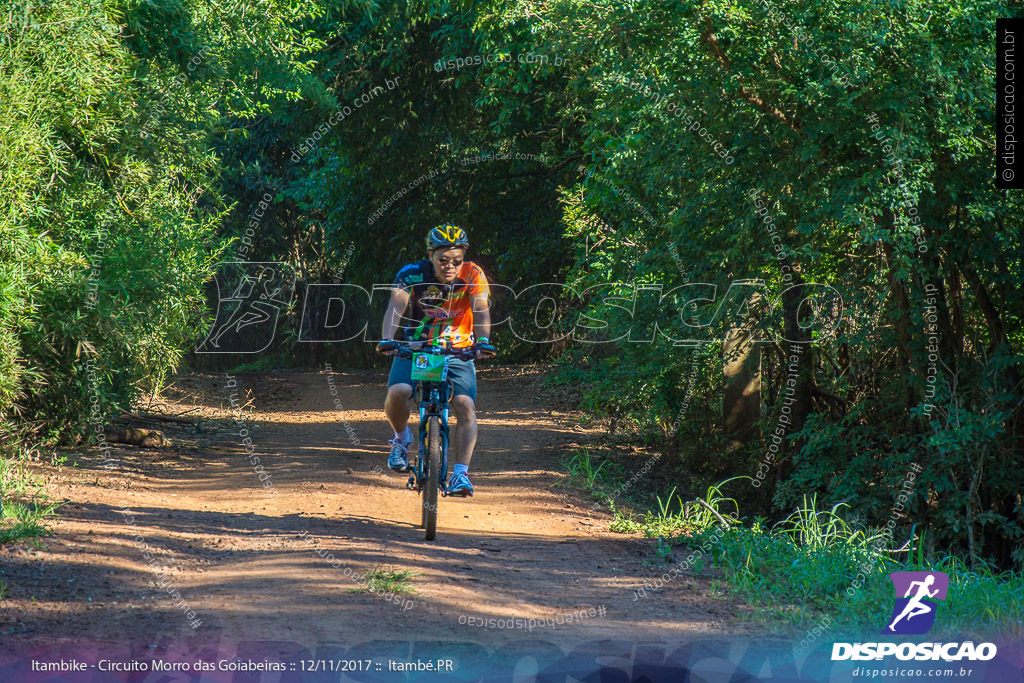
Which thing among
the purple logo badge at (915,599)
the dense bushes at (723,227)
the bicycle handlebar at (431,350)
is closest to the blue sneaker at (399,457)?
the bicycle handlebar at (431,350)

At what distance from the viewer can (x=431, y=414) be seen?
594 cm

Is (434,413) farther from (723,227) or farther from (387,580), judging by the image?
(723,227)

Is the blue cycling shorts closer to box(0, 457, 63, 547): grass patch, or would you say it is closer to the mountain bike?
the mountain bike

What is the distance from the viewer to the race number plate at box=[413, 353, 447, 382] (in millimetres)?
5805

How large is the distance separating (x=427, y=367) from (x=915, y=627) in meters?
3.25

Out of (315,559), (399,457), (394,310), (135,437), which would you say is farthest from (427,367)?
(135,437)

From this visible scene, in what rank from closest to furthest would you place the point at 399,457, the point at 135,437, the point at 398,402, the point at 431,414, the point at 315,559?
the point at 315,559, the point at 431,414, the point at 398,402, the point at 399,457, the point at 135,437

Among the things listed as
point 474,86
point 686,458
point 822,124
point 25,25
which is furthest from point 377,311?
point 822,124

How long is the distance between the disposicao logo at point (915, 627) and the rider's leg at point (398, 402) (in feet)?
10.1

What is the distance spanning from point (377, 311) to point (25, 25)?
15.7 meters

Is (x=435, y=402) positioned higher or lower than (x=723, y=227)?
lower

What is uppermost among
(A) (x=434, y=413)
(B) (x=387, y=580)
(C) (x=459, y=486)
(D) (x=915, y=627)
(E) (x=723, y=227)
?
(E) (x=723, y=227)

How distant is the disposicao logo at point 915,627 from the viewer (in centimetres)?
455

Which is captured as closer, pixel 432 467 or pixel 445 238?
pixel 432 467
